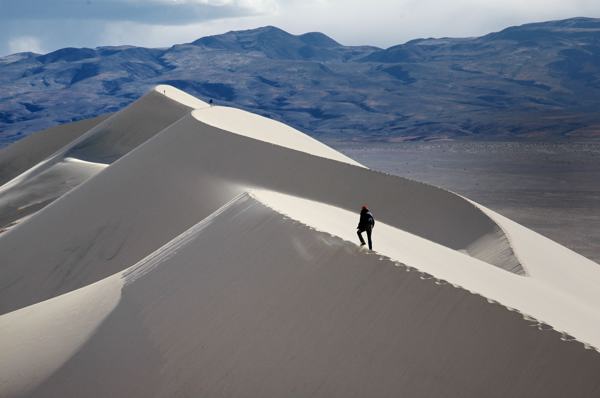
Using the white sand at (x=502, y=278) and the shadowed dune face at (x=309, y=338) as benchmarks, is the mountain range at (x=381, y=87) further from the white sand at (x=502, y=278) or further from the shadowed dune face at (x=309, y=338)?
the shadowed dune face at (x=309, y=338)

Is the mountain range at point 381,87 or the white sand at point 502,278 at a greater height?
the white sand at point 502,278

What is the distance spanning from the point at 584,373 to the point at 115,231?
1339 centimetres

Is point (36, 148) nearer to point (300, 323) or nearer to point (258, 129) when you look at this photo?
point (258, 129)

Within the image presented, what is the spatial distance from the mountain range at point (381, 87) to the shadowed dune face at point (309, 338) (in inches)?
3005

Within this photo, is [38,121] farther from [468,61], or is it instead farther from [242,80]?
[468,61]

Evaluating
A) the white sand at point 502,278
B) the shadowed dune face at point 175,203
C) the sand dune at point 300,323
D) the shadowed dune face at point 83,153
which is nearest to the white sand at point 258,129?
the shadowed dune face at point 175,203

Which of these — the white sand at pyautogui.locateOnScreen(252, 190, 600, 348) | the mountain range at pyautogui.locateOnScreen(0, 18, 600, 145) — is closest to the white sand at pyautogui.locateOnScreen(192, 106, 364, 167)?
the white sand at pyautogui.locateOnScreen(252, 190, 600, 348)

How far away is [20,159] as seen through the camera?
4134 cm

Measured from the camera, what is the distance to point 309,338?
881cm

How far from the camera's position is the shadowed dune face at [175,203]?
685 inches

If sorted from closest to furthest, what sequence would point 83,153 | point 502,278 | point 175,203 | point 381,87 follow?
point 502,278, point 175,203, point 83,153, point 381,87

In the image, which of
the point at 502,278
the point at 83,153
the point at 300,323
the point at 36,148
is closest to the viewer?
the point at 300,323

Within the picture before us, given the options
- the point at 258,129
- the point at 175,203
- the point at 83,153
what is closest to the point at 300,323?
the point at 175,203

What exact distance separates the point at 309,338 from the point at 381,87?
130 m
